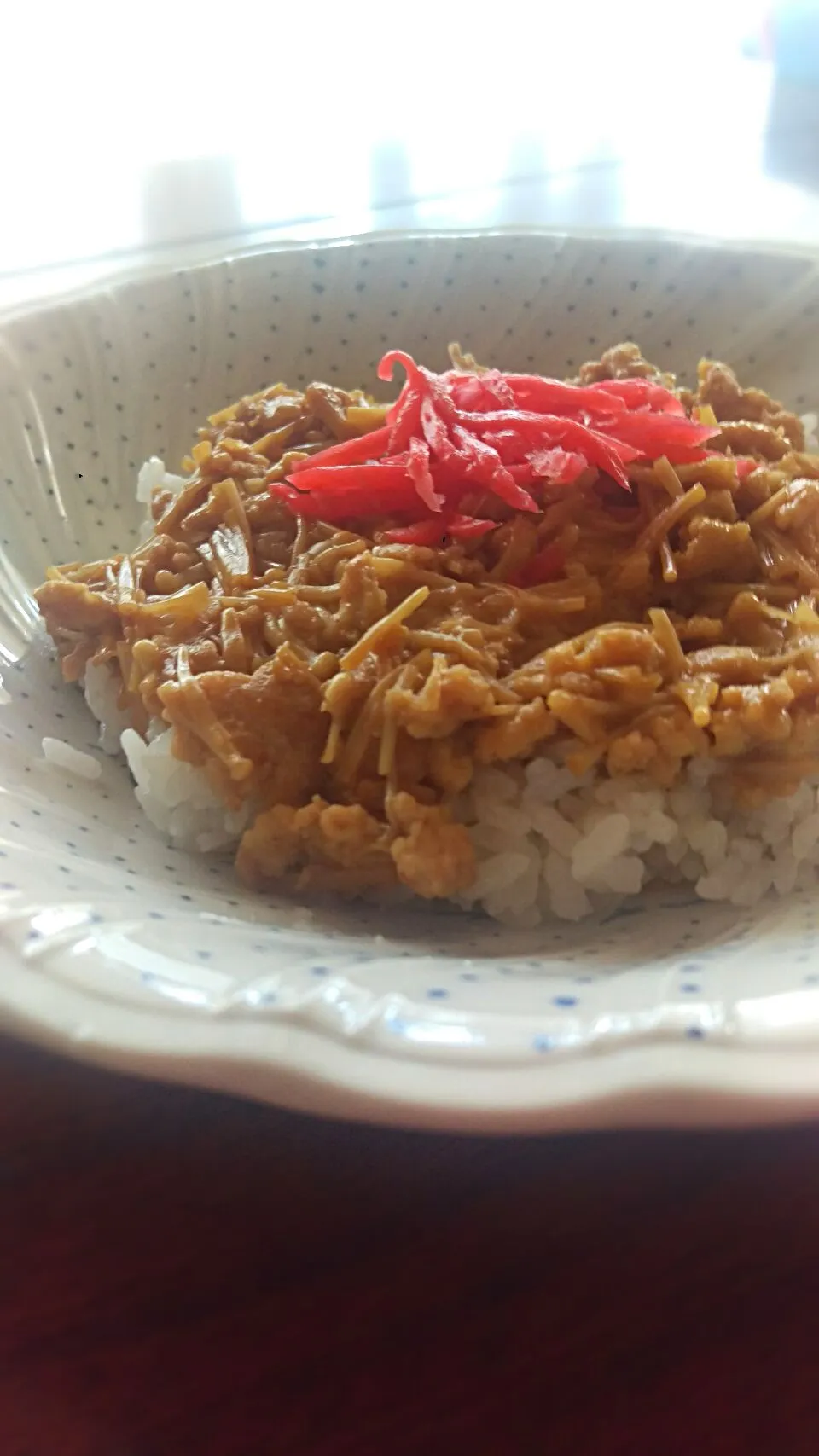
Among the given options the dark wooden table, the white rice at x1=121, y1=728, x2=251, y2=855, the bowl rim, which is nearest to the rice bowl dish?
the white rice at x1=121, y1=728, x2=251, y2=855

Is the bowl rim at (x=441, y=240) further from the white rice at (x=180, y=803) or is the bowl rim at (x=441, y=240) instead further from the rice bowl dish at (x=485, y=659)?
the white rice at (x=180, y=803)

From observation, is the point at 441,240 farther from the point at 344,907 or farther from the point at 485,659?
the point at 344,907

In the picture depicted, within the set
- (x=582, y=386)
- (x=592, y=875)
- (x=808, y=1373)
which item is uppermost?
(x=582, y=386)

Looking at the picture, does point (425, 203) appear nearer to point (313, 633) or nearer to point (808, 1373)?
point (313, 633)

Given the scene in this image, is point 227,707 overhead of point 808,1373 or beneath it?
→ overhead

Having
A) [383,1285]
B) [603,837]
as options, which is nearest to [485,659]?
[603,837]

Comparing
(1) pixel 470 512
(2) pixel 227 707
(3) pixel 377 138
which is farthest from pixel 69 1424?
(3) pixel 377 138

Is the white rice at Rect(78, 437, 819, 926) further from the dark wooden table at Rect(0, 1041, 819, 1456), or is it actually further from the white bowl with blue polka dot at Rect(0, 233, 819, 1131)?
the dark wooden table at Rect(0, 1041, 819, 1456)
